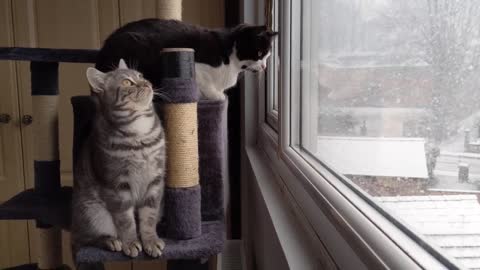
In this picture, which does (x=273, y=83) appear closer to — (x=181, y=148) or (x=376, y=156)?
(x=181, y=148)

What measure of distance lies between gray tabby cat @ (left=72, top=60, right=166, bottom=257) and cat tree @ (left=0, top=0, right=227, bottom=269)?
1.0 inches

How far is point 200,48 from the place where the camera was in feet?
3.75

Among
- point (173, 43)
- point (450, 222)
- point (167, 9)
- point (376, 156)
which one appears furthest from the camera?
point (167, 9)

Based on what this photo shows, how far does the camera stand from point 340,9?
717 millimetres

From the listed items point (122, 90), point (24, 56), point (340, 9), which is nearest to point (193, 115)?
point (122, 90)

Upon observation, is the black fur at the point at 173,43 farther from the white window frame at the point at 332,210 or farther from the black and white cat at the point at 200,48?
the white window frame at the point at 332,210

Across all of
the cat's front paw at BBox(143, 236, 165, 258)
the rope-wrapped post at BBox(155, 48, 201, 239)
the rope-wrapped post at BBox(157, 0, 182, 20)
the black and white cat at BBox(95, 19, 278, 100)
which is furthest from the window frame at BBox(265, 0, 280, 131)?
the cat's front paw at BBox(143, 236, 165, 258)

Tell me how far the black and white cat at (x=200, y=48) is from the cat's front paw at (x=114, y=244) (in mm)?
393

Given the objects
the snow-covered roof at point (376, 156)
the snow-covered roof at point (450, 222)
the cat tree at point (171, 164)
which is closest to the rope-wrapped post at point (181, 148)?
the cat tree at point (171, 164)

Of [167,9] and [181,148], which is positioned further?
[167,9]

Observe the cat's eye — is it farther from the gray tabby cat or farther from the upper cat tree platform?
the upper cat tree platform

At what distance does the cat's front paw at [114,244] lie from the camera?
2.84 ft

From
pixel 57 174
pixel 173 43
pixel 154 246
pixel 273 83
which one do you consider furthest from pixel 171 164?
pixel 273 83

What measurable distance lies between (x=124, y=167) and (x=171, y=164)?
0.10 m
